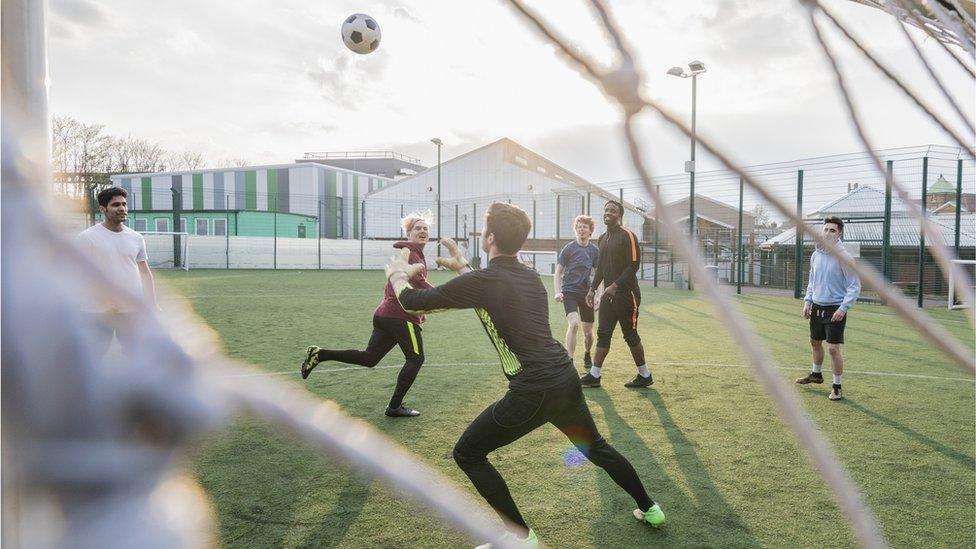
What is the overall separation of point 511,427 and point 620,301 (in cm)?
382

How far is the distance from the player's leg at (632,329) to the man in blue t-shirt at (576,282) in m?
0.82

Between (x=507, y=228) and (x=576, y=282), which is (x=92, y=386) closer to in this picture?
(x=507, y=228)

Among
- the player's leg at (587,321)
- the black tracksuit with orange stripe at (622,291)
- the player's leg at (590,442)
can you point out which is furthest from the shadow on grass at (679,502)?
the player's leg at (587,321)

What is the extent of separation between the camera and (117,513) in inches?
28.3

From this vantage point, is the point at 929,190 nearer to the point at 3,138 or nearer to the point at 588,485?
the point at 588,485

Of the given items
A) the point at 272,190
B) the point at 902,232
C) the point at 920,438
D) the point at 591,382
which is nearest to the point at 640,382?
the point at 591,382

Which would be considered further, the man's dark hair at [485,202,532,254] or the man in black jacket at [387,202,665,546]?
the man's dark hair at [485,202,532,254]

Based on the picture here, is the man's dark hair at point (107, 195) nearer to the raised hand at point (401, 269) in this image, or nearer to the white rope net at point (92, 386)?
the raised hand at point (401, 269)

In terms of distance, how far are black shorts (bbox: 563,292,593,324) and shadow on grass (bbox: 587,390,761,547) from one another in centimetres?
243

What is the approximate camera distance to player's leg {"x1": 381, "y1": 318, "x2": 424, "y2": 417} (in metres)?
5.34

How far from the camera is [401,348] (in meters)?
5.33

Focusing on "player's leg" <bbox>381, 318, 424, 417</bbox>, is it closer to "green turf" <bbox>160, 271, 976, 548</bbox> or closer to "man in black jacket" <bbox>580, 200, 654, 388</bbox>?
"green turf" <bbox>160, 271, 976, 548</bbox>

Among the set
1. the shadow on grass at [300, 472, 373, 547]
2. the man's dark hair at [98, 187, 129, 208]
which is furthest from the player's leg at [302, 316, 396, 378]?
the man's dark hair at [98, 187, 129, 208]

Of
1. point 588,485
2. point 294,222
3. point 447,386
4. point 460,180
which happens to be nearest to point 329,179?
point 294,222
